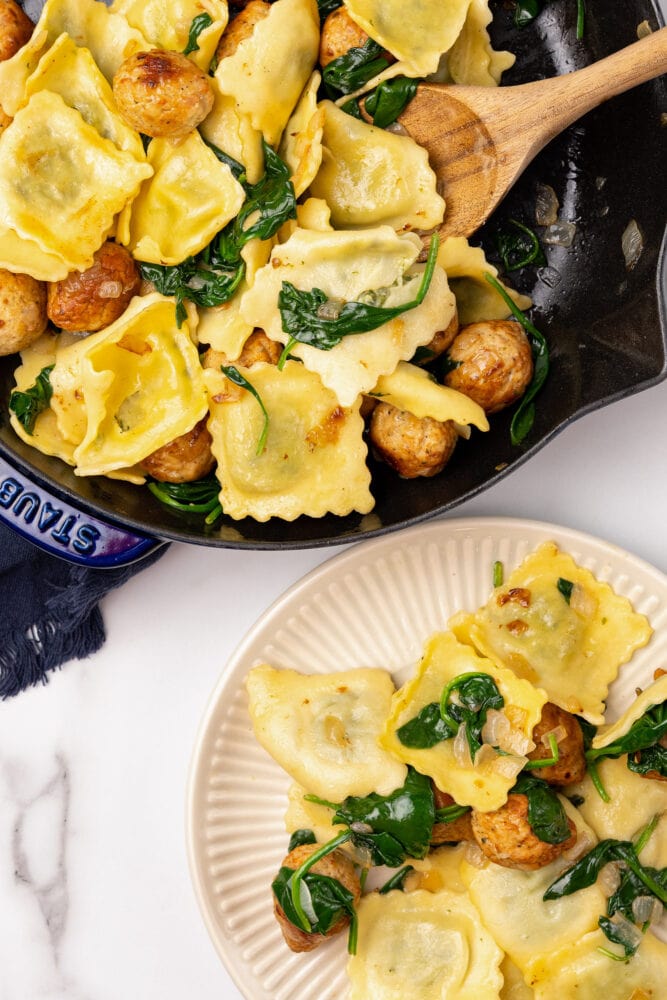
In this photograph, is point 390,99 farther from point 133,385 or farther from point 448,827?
point 448,827

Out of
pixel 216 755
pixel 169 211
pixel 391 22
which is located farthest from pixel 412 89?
pixel 216 755

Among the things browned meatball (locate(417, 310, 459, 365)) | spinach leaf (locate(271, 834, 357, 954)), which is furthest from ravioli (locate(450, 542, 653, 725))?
spinach leaf (locate(271, 834, 357, 954))

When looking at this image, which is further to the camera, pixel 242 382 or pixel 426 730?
pixel 426 730

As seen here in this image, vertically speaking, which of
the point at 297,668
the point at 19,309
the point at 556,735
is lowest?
the point at 556,735

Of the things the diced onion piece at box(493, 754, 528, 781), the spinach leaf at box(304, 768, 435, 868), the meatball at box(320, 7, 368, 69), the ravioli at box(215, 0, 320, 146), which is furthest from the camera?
the spinach leaf at box(304, 768, 435, 868)

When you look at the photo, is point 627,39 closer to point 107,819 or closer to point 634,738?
point 634,738

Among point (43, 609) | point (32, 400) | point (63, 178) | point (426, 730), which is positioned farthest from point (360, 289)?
point (43, 609)

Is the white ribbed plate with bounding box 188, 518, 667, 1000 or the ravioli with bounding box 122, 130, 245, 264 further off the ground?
the ravioli with bounding box 122, 130, 245, 264

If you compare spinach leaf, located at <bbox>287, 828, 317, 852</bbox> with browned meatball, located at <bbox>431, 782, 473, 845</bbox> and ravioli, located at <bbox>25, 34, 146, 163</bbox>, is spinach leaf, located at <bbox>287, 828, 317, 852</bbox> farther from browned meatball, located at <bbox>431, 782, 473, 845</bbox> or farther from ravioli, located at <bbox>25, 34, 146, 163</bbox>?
ravioli, located at <bbox>25, 34, 146, 163</bbox>
